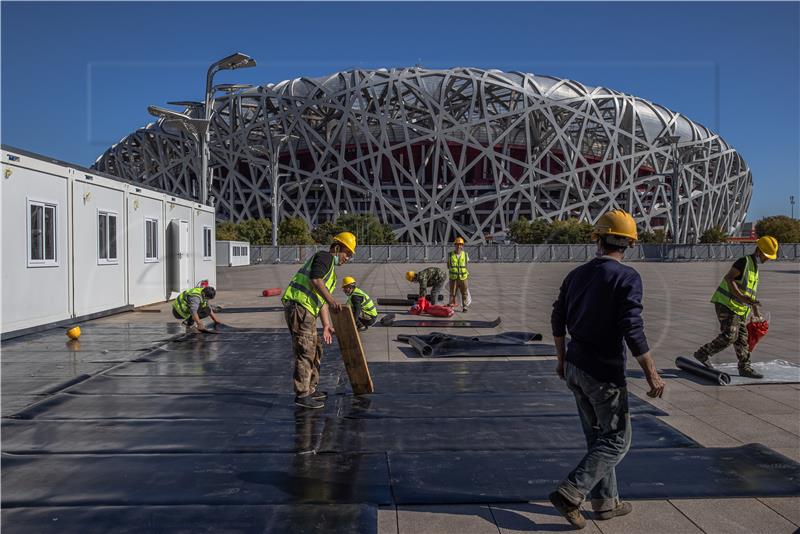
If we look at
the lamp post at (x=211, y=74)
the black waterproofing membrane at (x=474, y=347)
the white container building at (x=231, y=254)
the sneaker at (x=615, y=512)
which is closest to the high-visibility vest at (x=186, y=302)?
the black waterproofing membrane at (x=474, y=347)

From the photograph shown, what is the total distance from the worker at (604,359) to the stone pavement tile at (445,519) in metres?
0.41

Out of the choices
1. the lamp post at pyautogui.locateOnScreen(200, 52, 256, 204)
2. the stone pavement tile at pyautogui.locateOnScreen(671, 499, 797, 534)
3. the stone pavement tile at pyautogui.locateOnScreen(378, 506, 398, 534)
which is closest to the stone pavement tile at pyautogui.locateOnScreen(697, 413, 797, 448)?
the stone pavement tile at pyautogui.locateOnScreen(671, 499, 797, 534)

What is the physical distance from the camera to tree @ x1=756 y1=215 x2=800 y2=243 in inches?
2329

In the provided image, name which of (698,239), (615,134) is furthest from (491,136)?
(698,239)

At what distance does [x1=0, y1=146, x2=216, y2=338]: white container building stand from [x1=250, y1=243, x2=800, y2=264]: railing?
1400 inches

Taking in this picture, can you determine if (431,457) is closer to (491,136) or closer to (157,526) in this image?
(157,526)

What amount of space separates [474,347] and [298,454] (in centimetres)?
473

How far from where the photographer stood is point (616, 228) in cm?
361

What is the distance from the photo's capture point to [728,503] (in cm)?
382

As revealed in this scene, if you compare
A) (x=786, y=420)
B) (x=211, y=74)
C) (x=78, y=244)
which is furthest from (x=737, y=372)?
(x=211, y=74)

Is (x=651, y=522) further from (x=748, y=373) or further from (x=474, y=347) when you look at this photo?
(x=474, y=347)

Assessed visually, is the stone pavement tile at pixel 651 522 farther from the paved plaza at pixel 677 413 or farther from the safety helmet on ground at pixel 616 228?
the safety helmet on ground at pixel 616 228

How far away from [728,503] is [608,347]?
1.27 meters

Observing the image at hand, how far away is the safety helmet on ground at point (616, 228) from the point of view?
3596mm
